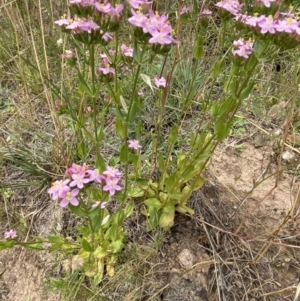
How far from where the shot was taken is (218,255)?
6.46 feet

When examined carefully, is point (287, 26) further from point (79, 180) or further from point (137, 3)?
point (79, 180)

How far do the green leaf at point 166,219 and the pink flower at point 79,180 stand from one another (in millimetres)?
737

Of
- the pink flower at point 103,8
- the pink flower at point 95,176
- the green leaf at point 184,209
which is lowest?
the green leaf at point 184,209

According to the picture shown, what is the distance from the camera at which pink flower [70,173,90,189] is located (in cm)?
134

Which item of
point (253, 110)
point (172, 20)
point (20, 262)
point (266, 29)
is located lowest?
point (20, 262)

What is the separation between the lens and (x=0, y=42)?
272cm

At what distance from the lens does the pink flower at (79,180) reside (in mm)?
1343

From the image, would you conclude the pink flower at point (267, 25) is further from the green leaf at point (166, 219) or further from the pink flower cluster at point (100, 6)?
the green leaf at point (166, 219)


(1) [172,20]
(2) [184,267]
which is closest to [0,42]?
(1) [172,20]

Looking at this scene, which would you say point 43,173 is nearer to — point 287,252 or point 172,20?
point 287,252

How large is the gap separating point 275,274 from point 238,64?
1183mm

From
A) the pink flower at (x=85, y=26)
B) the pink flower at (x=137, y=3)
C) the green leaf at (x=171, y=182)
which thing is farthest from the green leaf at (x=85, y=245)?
the pink flower at (x=137, y=3)

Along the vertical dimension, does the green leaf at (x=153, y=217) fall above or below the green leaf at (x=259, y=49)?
below

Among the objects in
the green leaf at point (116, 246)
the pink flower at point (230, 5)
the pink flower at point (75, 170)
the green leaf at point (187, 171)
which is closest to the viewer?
the pink flower at point (75, 170)
